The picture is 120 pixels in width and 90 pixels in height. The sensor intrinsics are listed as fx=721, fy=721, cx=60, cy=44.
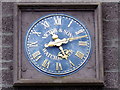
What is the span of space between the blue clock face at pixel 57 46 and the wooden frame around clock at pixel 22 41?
3.5 inches

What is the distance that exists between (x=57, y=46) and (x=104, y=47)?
2.21ft

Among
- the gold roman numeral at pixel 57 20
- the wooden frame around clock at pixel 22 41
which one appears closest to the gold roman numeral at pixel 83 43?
the wooden frame around clock at pixel 22 41

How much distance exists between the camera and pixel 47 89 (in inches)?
393

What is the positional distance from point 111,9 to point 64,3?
0.70 m

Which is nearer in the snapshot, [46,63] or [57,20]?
[46,63]

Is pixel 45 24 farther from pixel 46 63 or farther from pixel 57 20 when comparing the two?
pixel 46 63

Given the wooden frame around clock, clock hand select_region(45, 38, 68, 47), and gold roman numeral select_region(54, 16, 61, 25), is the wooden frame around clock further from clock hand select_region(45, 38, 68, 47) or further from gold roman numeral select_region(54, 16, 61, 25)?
clock hand select_region(45, 38, 68, 47)

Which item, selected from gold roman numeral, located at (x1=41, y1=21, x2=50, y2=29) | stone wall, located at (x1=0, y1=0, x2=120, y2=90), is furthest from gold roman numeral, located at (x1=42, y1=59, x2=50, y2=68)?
gold roman numeral, located at (x1=41, y1=21, x2=50, y2=29)

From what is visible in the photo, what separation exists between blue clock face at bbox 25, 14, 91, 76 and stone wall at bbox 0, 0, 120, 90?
259mm

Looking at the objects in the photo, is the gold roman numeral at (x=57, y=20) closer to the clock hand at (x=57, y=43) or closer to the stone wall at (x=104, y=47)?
the clock hand at (x=57, y=43)

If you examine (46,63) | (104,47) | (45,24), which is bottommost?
(46,63)

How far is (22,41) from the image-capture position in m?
10.1

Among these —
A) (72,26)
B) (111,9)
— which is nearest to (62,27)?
(72,26)

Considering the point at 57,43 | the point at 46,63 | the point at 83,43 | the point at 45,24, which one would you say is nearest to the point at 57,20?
the point at 45,24
